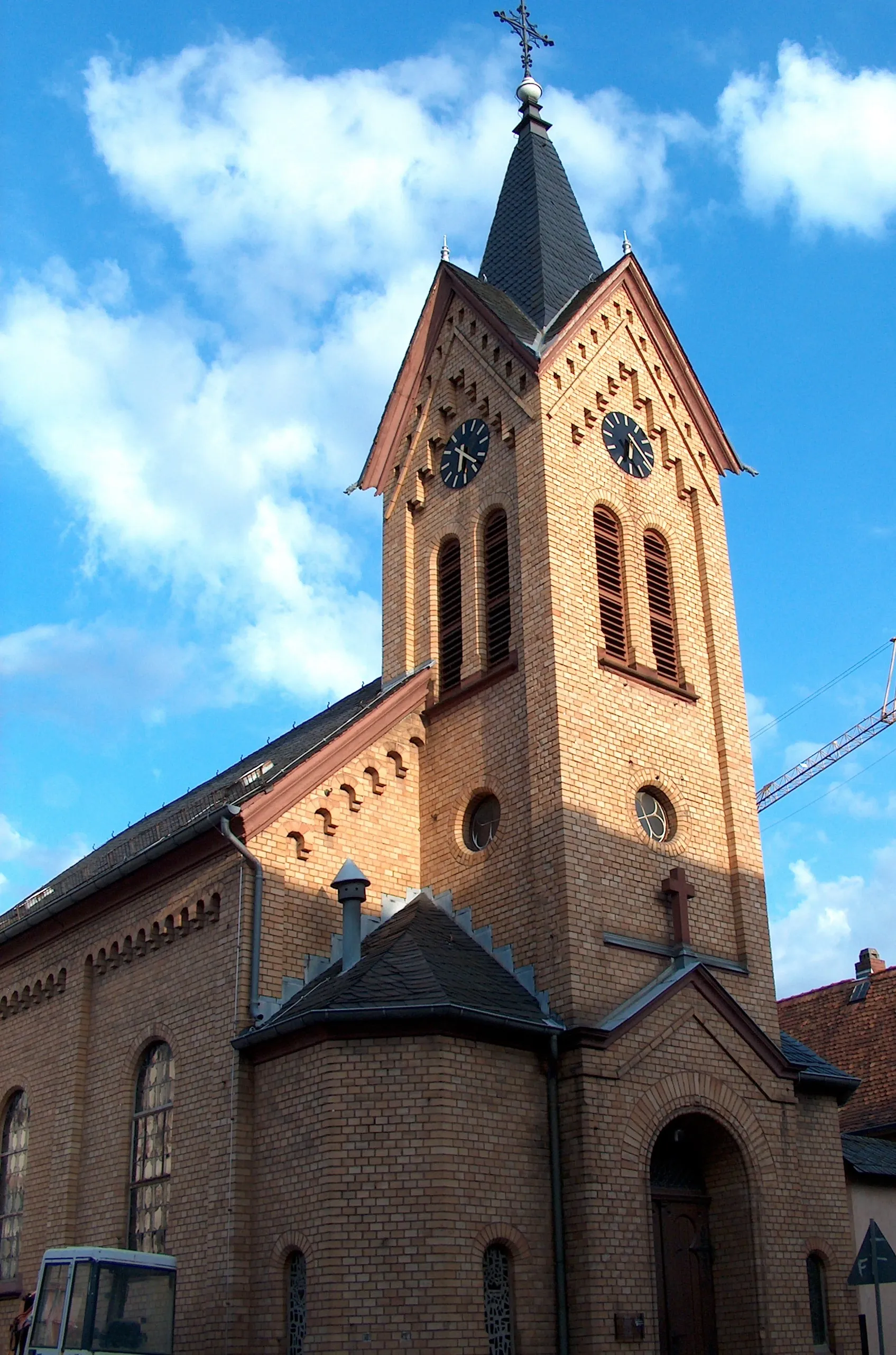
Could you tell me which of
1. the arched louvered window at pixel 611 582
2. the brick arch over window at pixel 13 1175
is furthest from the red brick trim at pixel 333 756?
the brick arch over window at pixel 13 1175

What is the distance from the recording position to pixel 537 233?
28.2 metres

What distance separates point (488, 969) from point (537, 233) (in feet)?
50.0

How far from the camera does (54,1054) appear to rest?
24219 millimetres

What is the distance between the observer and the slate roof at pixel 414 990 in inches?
694

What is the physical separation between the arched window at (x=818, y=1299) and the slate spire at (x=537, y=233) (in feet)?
53.0

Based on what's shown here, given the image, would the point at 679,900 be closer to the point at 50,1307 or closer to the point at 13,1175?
the point at 50,1307

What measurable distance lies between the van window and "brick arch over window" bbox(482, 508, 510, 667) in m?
10.8

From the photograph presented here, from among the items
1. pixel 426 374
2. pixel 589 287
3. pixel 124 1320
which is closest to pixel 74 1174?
pixel 124 1320

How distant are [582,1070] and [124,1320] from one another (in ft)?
20.5

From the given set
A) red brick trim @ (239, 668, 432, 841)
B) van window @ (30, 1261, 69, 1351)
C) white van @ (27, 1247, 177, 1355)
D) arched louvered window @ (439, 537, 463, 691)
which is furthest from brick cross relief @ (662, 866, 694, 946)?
van window @ (30, 1261, 69, 1351)

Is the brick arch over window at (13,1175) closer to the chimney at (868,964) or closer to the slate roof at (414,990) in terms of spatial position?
the slate roof at (414,990)

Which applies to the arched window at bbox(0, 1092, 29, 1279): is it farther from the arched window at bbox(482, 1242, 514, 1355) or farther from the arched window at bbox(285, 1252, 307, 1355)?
the arched window at bbox(482, 1242, 514, 1355)

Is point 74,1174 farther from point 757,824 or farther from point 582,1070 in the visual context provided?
point 757,824

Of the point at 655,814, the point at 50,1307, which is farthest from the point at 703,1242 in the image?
the point at 50,1307
